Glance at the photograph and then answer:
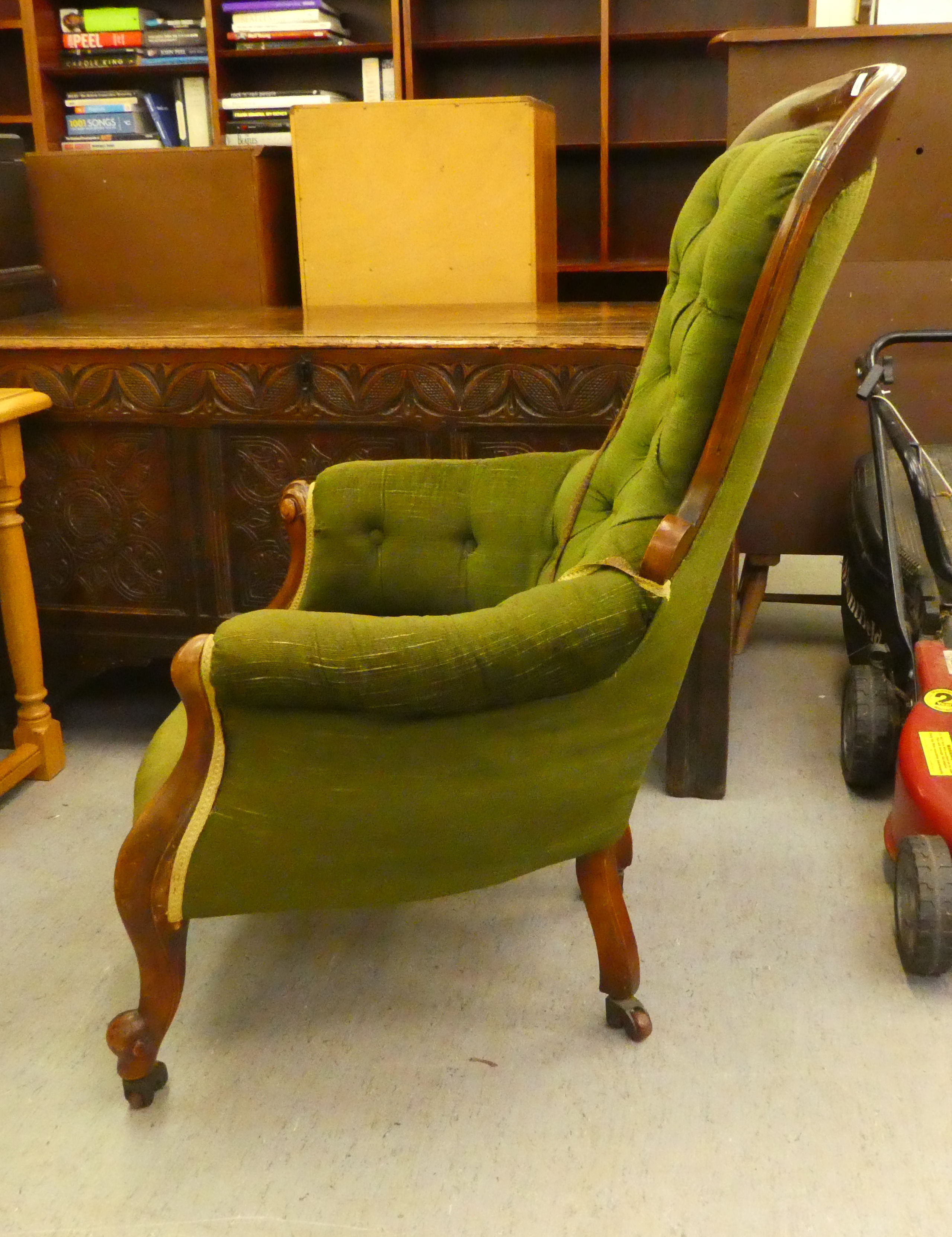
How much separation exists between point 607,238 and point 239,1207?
338 centimetres

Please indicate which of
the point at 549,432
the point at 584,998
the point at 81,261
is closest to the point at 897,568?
the point at 549,432

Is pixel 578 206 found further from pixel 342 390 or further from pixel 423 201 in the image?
pixel 342 390

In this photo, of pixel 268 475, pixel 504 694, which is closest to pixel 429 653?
pixel 504 694

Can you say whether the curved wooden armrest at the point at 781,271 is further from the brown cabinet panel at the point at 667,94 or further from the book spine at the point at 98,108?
the book spine at the point at 98,108

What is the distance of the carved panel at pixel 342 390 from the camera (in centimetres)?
178

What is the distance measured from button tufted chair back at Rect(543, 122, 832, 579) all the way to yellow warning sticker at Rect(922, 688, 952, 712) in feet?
1.85

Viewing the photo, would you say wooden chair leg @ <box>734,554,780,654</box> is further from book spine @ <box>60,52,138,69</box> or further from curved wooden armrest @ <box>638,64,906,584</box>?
book spine @ <box>60,52,138,69</box>

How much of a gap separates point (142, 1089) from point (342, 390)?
3.58 feet

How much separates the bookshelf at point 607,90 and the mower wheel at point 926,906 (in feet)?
8.80

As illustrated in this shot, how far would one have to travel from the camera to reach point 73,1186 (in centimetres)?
114

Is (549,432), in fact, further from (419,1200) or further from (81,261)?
(81,261)

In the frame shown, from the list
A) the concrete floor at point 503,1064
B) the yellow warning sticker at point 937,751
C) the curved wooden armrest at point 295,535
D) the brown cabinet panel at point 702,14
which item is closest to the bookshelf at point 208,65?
the brown cabinet panel at point 702,14

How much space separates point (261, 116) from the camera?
3785 millimetres

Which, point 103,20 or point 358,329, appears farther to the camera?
point 103,20
